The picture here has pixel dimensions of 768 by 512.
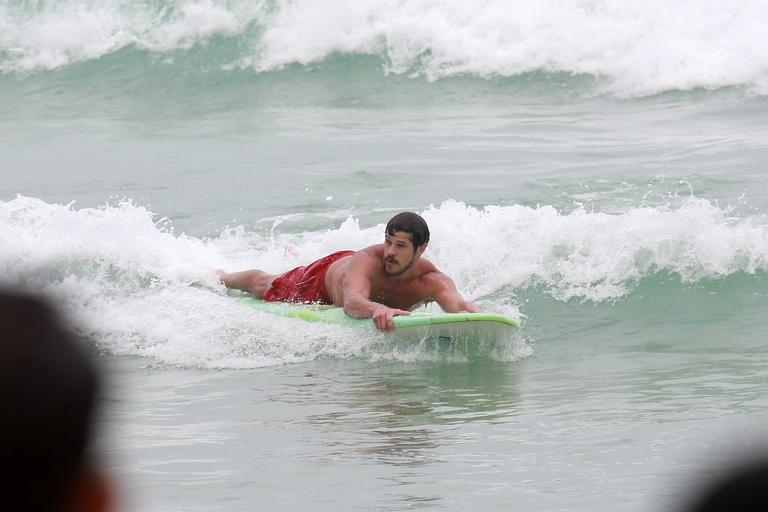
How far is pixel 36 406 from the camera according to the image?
31.0 inches

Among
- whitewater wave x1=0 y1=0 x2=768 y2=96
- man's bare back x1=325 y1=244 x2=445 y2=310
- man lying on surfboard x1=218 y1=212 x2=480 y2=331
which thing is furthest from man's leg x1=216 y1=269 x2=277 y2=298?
whitewater wave x1=0 y1=0 x2=768 y2=96

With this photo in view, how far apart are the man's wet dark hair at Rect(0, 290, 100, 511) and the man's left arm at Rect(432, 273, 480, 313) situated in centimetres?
705

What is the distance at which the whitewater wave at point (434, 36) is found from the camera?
18.1 metres

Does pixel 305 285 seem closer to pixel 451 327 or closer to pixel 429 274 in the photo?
pixel 429 274

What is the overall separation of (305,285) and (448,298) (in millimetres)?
1182

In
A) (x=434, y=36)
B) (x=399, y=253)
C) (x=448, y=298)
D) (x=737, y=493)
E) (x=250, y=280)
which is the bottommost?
(x=448, y=298)

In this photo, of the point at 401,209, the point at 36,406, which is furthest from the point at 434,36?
the point at 36,406

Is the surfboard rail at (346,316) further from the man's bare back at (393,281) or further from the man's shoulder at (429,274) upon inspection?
the man's shoulder at (429,274)

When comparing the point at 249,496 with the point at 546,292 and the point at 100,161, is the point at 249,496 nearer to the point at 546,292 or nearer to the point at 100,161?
the point at 546,292

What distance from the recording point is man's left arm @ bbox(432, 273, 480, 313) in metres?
7.89

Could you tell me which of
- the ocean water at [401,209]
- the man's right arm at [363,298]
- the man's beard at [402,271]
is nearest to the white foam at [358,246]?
the ocean water at [401,209]

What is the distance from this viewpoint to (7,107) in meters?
18.8

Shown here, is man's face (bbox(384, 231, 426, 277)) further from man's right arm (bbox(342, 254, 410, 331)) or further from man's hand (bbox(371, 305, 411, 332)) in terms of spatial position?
man's hand (bbox(371, 305, 411, 332))

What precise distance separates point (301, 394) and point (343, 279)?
1617 millimetres
